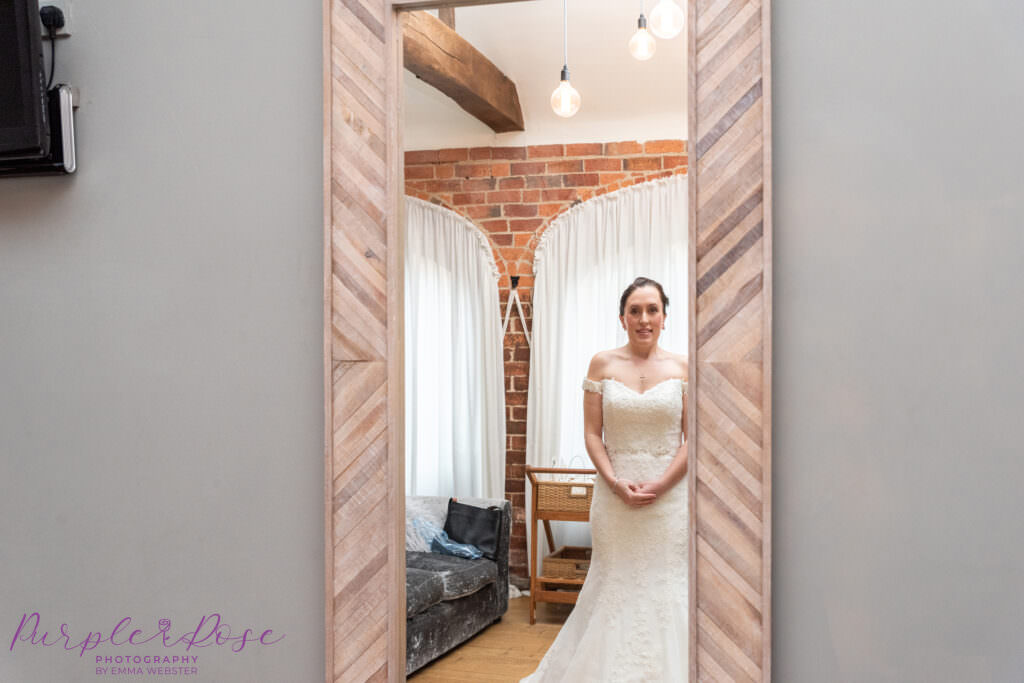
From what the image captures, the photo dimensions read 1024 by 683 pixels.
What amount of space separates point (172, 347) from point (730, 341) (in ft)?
4.38

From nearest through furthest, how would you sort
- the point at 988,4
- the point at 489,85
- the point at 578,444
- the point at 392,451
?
the point at 988,4, the point at 392,451, the point at 489,85, the point at 578,444

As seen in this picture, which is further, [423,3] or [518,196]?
[518,196]

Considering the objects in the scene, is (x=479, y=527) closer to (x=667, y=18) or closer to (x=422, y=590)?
(x=422, y=590)

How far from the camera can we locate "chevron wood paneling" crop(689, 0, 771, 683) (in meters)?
1.68

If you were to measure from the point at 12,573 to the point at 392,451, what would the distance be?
1.08m

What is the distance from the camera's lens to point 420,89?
439 centimetres

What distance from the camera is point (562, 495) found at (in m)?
4.41

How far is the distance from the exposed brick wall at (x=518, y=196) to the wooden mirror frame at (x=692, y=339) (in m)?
3.04

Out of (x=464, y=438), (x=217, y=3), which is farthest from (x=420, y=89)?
(x=217, y=3)

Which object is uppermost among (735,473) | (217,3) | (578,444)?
(217,3)

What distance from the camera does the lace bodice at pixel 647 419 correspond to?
3.20 metres

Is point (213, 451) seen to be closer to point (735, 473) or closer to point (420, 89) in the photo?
point (735, 473)

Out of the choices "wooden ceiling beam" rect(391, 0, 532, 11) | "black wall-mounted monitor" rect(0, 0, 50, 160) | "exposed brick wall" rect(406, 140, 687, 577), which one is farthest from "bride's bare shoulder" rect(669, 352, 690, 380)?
"black wall-mounted monitor" rect(0, 0, 50, 160)

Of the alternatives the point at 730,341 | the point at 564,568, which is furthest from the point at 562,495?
the point at 730,341
